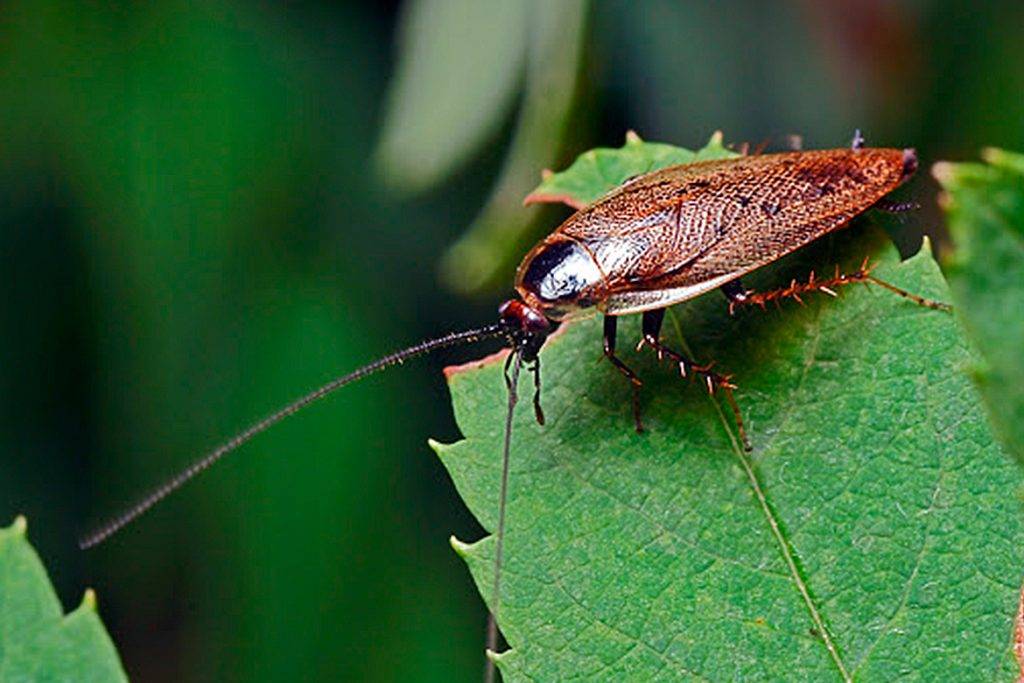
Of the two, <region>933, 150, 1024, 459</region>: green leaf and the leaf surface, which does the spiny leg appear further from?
<region>933, 150, 1024, 459</region>: green leaf

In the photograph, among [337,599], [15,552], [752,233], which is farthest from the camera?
[337,599]

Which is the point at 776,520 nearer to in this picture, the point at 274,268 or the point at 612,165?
the point at 612,165

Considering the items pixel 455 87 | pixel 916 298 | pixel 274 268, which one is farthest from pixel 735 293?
pixel 274 268

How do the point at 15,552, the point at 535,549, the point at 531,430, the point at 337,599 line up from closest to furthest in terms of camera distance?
the point at 15,552 → the point at 535,549 → the point at 531,430 → the point at 337,599

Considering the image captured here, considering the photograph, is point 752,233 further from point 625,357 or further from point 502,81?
point 502,81

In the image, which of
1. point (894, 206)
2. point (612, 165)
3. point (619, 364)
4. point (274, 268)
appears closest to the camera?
point (619, 364)

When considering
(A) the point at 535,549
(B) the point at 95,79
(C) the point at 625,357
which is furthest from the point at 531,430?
(B) the point at 95,79

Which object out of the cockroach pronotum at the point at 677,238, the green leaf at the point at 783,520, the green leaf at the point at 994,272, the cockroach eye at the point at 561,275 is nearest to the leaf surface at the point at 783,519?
the green leaf at the point at 783,520

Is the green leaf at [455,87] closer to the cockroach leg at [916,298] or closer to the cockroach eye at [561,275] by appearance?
the cockroach eye at [561,275]
